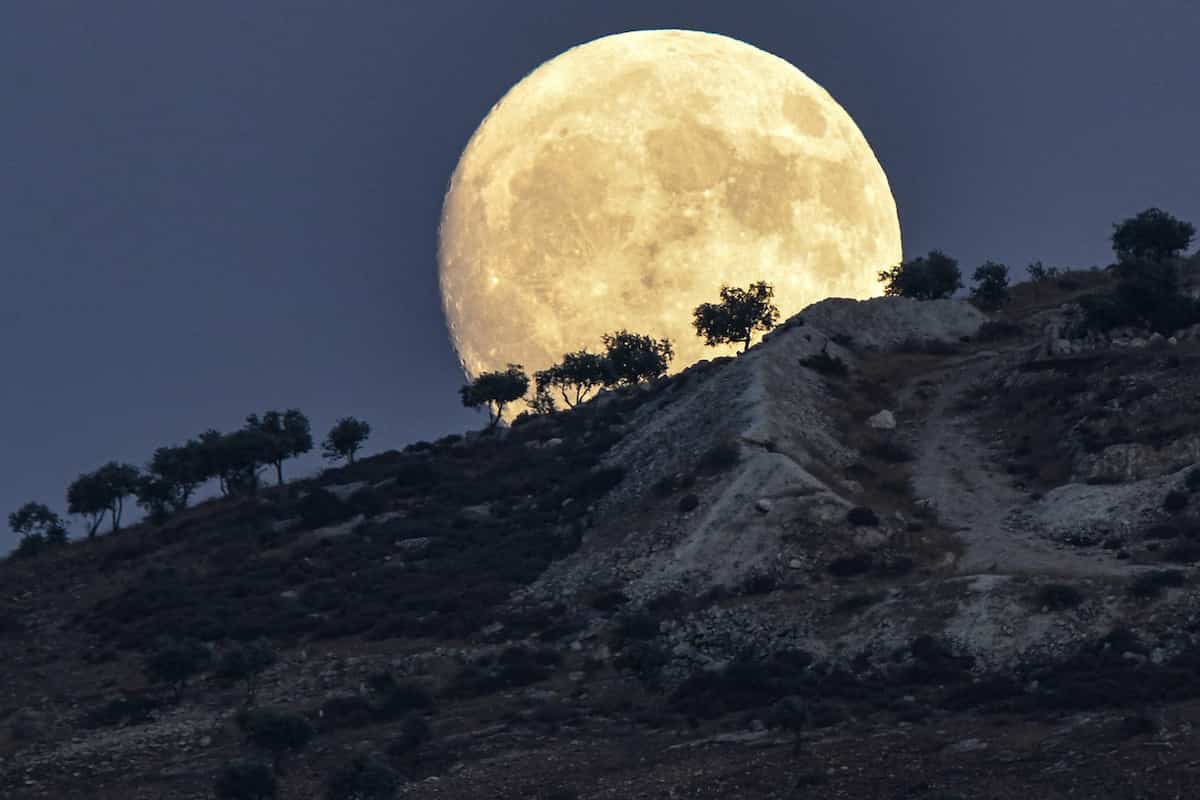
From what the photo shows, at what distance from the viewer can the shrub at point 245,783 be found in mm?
52938

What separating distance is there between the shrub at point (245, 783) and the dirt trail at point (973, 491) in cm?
3058

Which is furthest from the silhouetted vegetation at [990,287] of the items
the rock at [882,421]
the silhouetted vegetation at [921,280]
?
the rock at [882,421]

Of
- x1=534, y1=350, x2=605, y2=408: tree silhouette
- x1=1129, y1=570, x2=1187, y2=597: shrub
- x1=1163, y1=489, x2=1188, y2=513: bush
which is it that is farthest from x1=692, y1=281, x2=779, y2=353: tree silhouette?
x1=1129, y1=570, x2=1187, y2=597: shrub

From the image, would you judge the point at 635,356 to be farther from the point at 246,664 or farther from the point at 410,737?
the point at 410,737

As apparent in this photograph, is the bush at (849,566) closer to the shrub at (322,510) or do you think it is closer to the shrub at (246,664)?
the shrub at (246,664)

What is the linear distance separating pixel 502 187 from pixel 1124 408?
49.2 m

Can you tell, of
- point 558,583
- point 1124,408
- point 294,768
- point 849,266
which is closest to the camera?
point 294,768

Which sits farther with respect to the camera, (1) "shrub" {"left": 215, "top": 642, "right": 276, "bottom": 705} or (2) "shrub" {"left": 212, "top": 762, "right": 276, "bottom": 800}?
(1) "shrub" {"left": 215, "top": 642, "right": 276, "bottom": 705}

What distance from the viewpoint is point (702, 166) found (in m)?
120

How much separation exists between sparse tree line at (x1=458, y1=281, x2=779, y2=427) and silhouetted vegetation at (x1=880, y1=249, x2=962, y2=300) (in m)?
14.5

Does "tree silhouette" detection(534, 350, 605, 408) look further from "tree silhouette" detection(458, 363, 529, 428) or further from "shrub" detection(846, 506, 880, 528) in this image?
"shrub" detection(846, 506, 880, 528)

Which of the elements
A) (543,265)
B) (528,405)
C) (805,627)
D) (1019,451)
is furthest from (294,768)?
(528,405)

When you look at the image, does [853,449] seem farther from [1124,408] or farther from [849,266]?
[849,266]

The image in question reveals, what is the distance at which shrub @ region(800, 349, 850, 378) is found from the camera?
337ft
